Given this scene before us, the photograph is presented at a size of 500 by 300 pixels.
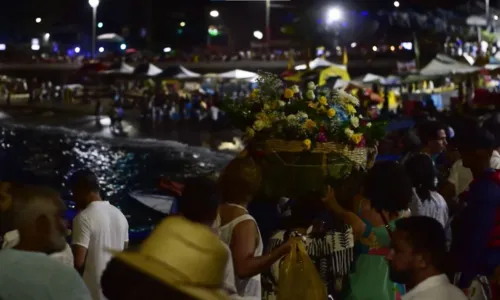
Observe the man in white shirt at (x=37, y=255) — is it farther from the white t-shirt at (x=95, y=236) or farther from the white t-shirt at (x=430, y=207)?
the white t-shirt at (x=430, y=207)

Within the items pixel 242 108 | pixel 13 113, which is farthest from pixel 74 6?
pixel 242 108

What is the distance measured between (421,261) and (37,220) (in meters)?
1.78

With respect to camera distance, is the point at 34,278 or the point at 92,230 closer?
the point at 34,278

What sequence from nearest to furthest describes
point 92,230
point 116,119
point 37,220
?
point 37,220, point 92,230, point 116,119

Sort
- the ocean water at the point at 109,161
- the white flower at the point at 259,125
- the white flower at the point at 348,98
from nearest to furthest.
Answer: the white flower at the point at 259,125 → the white flower at the point at 348,98 → the ocean water at the point at 109,161

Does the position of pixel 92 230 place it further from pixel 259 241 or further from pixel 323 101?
pixel 323 101

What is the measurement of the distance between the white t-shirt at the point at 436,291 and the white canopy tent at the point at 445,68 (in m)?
23.3

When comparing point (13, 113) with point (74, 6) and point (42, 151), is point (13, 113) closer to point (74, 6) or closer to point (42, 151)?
point (42, 151)

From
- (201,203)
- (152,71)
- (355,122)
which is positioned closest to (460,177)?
(355,122)

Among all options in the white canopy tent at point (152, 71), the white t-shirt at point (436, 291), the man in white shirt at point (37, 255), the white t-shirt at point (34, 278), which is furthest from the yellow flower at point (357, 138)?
the white canopy tent at point (152, 71)

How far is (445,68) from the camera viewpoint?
87.8 ft

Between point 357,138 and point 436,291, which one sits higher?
point 357,138

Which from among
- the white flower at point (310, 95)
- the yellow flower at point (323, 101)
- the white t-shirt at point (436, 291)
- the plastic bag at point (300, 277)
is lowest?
the plastic bag at point (300, 277)

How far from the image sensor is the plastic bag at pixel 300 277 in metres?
5.02
